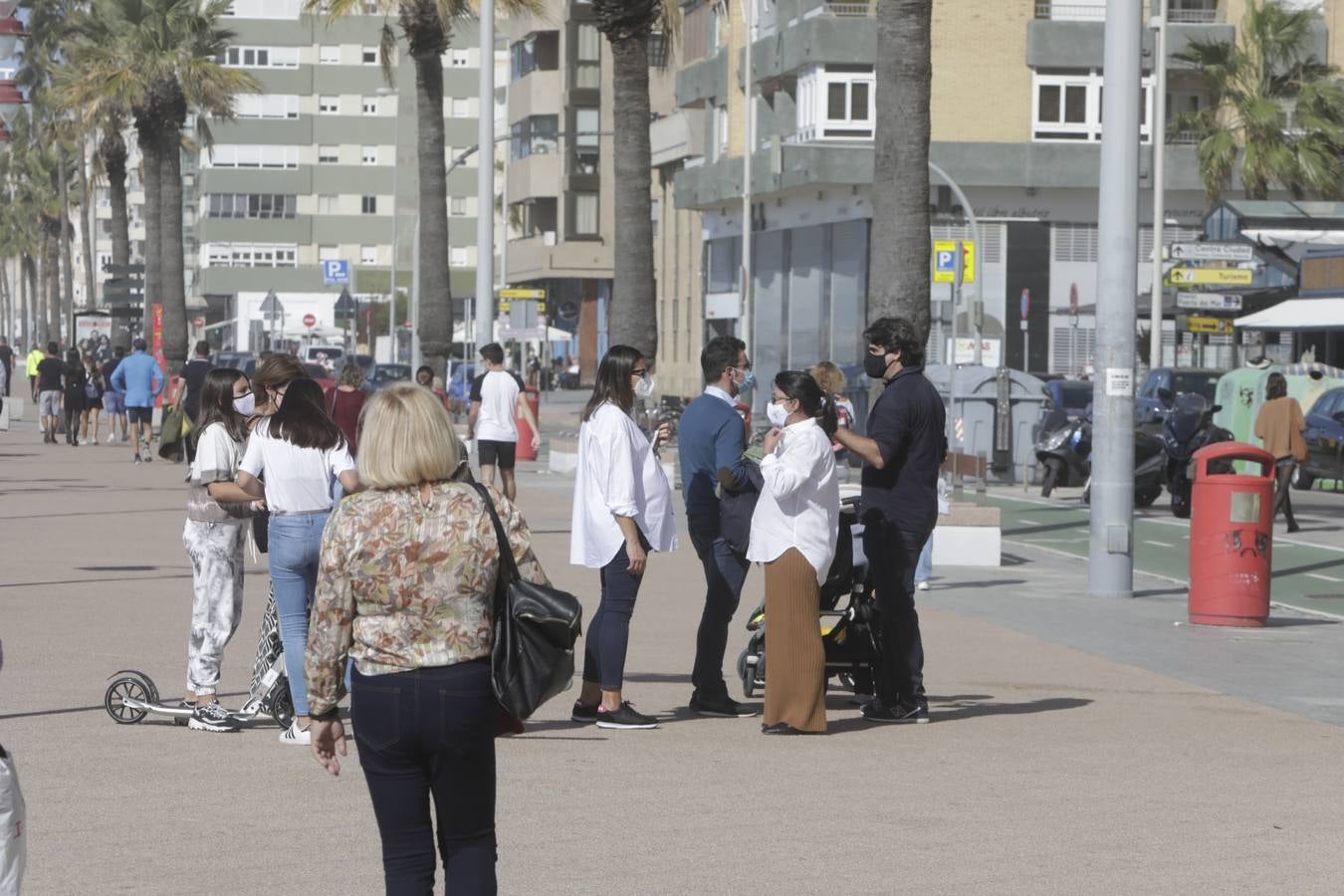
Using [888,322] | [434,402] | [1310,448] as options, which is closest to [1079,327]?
[1310,448]

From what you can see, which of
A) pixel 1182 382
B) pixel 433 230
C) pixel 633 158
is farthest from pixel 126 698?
pixel 433 230

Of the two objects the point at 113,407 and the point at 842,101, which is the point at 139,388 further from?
the point at 842,101

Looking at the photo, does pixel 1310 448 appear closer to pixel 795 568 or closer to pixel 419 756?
pixel 795 568

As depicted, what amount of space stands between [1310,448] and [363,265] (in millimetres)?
95995

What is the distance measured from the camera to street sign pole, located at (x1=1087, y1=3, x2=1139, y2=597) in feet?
54.7

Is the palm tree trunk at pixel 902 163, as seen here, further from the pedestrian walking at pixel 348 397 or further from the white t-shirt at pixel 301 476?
the white t-shirt at pixel 301 476

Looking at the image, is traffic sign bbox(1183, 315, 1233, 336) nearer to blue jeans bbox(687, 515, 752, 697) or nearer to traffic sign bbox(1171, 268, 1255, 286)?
traffic sign bbox(1171, 268, 1255, 286)

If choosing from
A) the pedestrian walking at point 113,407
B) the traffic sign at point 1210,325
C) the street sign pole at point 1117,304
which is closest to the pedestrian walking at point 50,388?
the pedestrian walking at point 113,407

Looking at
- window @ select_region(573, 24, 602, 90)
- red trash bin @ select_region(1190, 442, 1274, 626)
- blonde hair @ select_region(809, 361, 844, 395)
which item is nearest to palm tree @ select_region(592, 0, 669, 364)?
red trash bin @ select_region(1190, 442, 1274, 626)

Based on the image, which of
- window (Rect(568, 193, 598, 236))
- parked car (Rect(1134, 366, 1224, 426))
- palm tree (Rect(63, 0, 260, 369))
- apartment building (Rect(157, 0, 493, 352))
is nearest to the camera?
parked car (Rect(1134, 366, 1224, 426))

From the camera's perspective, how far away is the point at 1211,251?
3656cm

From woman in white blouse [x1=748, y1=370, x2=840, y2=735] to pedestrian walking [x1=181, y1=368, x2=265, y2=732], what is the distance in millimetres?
2357

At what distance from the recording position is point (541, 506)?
26109mm

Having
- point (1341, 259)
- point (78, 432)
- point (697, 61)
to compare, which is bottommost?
point (78, 432)
